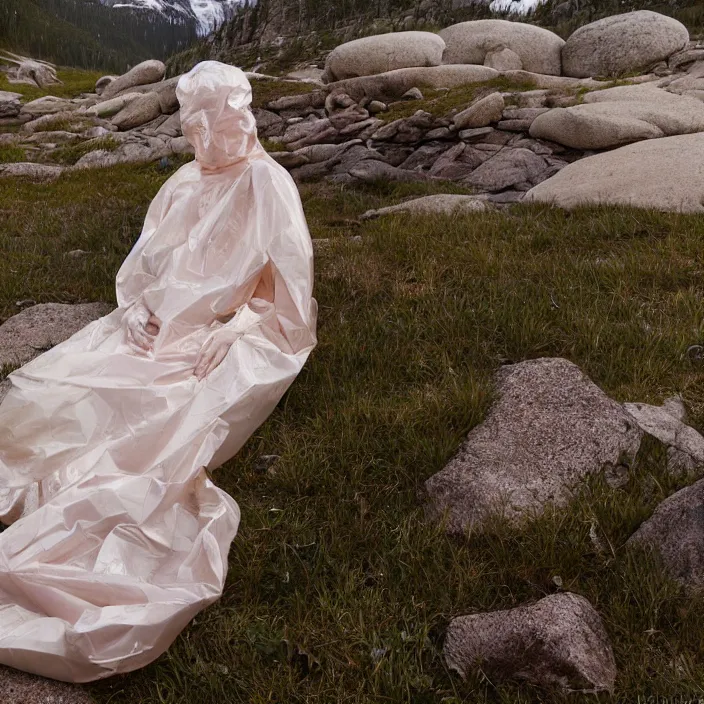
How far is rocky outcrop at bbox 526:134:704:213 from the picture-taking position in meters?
6.81

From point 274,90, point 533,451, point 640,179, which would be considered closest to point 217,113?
point 533,451

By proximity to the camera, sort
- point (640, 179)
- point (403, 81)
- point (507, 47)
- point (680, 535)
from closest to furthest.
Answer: point (680, 535) < point (640, 179) < point (403, 81) < point (507, 47)

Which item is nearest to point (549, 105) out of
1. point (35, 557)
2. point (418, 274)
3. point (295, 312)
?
point (418, 274)

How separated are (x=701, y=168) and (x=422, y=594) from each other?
5.93 m

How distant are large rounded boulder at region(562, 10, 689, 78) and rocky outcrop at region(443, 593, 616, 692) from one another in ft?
47.7

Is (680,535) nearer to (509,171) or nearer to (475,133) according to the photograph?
(509,171)

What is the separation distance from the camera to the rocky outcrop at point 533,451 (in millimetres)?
3314

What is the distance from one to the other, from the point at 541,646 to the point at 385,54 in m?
15.2

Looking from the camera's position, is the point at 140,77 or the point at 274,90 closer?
the point at 274,90

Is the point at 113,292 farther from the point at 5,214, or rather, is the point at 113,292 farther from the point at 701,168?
the point at 701,168

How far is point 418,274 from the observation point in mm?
5773

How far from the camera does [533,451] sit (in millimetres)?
3555

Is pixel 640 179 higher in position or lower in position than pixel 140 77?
higher

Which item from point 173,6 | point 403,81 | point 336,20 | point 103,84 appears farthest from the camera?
point 173,6
